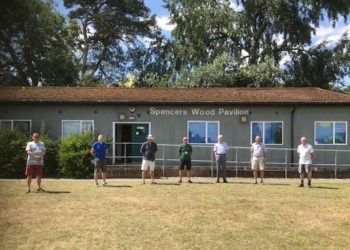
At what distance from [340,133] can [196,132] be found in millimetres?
5757

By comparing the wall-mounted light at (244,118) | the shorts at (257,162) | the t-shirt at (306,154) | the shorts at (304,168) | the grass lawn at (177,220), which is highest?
the wall-mounted light at (244,118)

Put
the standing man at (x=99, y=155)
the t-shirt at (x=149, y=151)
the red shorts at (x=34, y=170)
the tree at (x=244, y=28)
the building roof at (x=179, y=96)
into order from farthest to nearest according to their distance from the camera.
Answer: the tree at (x=244, y=28) → the building roof at (x=179, y=96) → the t-shirt at (x=149, y=151) → the standing man at (x=99, y=155) → the red shorts at (x=34, y=170)

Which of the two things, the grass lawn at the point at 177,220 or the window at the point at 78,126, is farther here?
the window at the point at 78,126

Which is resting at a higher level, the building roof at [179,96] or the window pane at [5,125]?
the building roof at [179,96]

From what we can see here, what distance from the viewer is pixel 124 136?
910 inches

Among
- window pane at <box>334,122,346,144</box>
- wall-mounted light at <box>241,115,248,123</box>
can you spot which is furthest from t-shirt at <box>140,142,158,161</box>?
window pane at <box>334,122,346,144</box>

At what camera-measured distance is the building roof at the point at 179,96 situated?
22016 millimetres

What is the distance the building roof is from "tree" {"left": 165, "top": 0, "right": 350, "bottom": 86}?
9.47 metres

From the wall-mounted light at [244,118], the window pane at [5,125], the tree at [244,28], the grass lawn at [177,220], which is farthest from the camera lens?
the tree at [244,28]

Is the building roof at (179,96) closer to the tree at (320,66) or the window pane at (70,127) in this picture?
the window pane at (70,127)

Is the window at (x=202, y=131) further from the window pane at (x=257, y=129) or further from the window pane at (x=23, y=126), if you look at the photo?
the window pane at (x=23, y=126)

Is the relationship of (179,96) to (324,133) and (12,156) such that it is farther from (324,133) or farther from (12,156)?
(12,156)

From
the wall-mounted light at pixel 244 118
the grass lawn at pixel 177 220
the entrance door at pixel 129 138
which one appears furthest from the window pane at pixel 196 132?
the grass lawn at pixel 177 220

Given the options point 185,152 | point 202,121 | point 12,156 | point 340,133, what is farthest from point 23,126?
point 340,133
